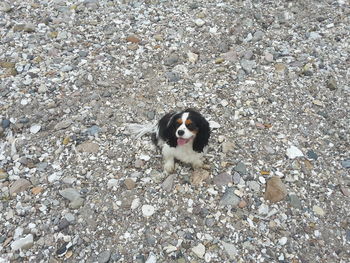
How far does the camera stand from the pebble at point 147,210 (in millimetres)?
4421

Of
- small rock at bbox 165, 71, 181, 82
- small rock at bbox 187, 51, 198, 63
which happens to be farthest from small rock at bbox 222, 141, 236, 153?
small rock at bbox 187, 51, 198, 63

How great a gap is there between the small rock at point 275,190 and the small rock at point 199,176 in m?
0.79

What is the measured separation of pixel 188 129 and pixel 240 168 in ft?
3.97

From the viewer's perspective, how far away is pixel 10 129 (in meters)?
5.36

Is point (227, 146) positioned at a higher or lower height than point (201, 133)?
lower

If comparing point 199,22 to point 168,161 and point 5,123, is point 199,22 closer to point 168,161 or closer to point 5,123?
point 168,161

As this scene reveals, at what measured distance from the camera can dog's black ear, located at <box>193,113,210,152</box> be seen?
4.17 m

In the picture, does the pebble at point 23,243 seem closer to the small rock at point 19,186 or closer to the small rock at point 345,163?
the small rock at point 19,186

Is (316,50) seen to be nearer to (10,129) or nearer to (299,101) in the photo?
(299,101)

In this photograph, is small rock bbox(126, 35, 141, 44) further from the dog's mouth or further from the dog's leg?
the dog's mouth

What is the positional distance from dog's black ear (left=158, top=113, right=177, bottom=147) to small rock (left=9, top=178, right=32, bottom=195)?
186cm

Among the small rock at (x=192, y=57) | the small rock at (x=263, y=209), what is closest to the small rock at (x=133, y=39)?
the small rock at (x=192, y=57)

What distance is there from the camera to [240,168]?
489 cm

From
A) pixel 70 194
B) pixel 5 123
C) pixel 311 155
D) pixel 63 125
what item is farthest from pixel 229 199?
pixel 5 123
